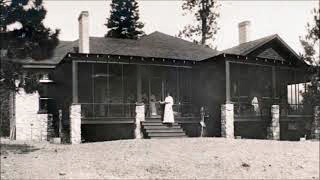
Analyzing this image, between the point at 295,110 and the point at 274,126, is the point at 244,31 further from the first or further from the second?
the point at 274,126

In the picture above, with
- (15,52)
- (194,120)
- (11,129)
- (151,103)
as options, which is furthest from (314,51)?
(11,129)

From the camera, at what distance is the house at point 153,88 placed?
24.4 metres

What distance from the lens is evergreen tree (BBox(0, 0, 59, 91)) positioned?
55.7 feet

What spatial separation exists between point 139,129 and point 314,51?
9071 millimetres

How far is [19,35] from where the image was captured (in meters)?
17.3

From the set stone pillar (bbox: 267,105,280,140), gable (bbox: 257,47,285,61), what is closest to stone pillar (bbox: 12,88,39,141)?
stone pillar (bbox: 267,105,280,140)

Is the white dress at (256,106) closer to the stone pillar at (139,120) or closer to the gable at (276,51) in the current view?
the gable at (276,51)

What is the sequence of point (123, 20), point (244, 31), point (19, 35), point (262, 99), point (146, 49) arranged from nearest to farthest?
1. point (19, 35)
2. point (262, 99)
3. point (146, 49)
4. point (244, 31)
5. point (123, 20)

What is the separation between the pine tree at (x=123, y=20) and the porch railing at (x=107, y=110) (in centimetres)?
2541

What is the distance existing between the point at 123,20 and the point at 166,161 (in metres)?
37.9

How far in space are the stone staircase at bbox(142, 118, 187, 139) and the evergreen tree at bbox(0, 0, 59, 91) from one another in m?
6.54

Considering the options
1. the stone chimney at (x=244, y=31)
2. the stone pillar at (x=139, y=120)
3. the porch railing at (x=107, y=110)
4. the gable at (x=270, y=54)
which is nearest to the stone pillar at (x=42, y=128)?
the porch railing at (x=107, y=110)

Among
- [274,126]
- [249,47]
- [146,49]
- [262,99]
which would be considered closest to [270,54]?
[249,47]

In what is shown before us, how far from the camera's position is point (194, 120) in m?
24.9
